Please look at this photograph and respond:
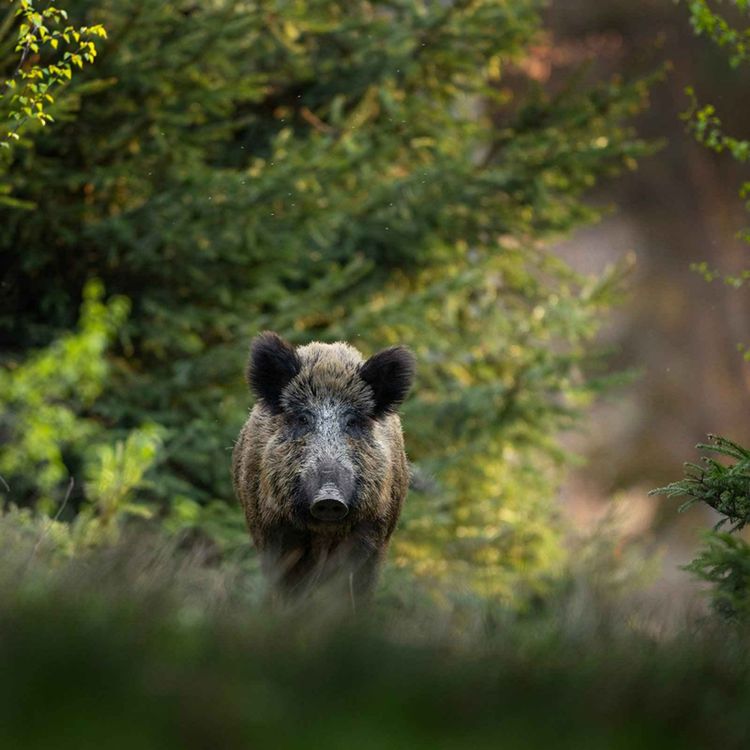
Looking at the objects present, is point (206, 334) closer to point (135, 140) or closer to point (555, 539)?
point (135, 140)

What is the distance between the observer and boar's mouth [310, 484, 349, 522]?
6.43 m

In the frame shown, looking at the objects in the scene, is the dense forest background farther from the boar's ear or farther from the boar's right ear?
the boar's ear

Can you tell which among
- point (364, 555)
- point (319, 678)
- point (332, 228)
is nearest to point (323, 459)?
point (364, 555)

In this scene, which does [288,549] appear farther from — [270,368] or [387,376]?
[387,376]

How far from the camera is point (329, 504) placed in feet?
21.2

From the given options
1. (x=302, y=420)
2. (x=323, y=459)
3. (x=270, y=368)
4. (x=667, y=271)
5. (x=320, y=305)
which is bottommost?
(x=323, y=459)

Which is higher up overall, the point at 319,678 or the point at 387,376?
the point at 387,376

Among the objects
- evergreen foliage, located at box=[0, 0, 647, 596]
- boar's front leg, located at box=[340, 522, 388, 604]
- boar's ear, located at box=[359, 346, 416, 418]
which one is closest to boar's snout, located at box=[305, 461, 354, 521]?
boar's front leg, located at box=[340, 522, 388, 604]

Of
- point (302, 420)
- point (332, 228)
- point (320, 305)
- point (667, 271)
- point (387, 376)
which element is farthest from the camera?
point (667, 271)

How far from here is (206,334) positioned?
12.5m

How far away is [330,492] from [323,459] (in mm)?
273

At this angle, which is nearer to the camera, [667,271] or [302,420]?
[302,420]

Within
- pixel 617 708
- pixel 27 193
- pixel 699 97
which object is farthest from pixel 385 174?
pixel 699 97

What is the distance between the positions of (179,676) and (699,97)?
2638 centimetres
